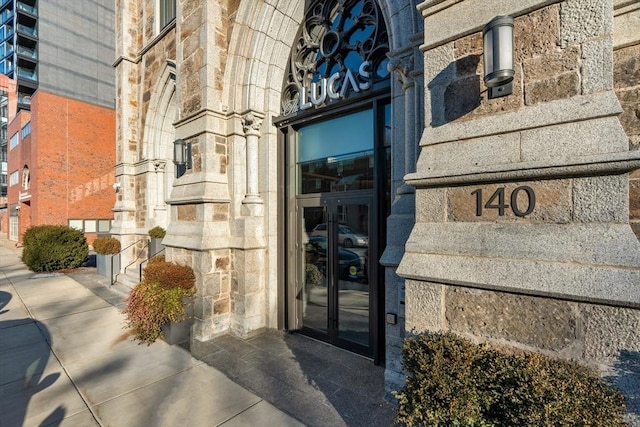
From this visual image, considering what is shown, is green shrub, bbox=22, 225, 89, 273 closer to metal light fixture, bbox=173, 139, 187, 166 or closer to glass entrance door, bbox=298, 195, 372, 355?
metal light fixture, bbox=173, 139, 187, 166

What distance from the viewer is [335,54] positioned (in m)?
4.52

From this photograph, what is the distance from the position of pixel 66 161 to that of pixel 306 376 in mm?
22185

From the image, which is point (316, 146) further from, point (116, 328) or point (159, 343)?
point (116, 328)

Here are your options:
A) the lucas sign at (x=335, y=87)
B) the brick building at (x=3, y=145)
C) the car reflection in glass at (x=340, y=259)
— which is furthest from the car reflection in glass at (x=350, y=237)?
the brick building at (x=3, y=145)

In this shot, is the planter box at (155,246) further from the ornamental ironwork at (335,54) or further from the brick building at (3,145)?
the brick building at (3,145)

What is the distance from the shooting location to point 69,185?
18.8 metres

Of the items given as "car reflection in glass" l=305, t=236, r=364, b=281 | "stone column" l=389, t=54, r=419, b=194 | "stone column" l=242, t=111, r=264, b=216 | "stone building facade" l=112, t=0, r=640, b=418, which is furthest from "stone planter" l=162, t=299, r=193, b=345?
"stone column" l=389, t=54, r=419, b=194

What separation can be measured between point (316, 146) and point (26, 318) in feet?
20.2

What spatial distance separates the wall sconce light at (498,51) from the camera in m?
1.97

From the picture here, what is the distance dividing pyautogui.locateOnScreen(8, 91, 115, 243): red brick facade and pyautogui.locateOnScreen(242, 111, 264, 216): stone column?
19.4m

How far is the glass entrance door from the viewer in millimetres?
4277

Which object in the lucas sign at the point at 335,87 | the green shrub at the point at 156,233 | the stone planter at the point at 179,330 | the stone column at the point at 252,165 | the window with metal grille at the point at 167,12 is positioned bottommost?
the stone planter at the point at 179,330

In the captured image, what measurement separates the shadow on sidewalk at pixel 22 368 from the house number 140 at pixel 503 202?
4134 mm

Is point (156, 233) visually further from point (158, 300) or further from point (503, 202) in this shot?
point (503, 202)
